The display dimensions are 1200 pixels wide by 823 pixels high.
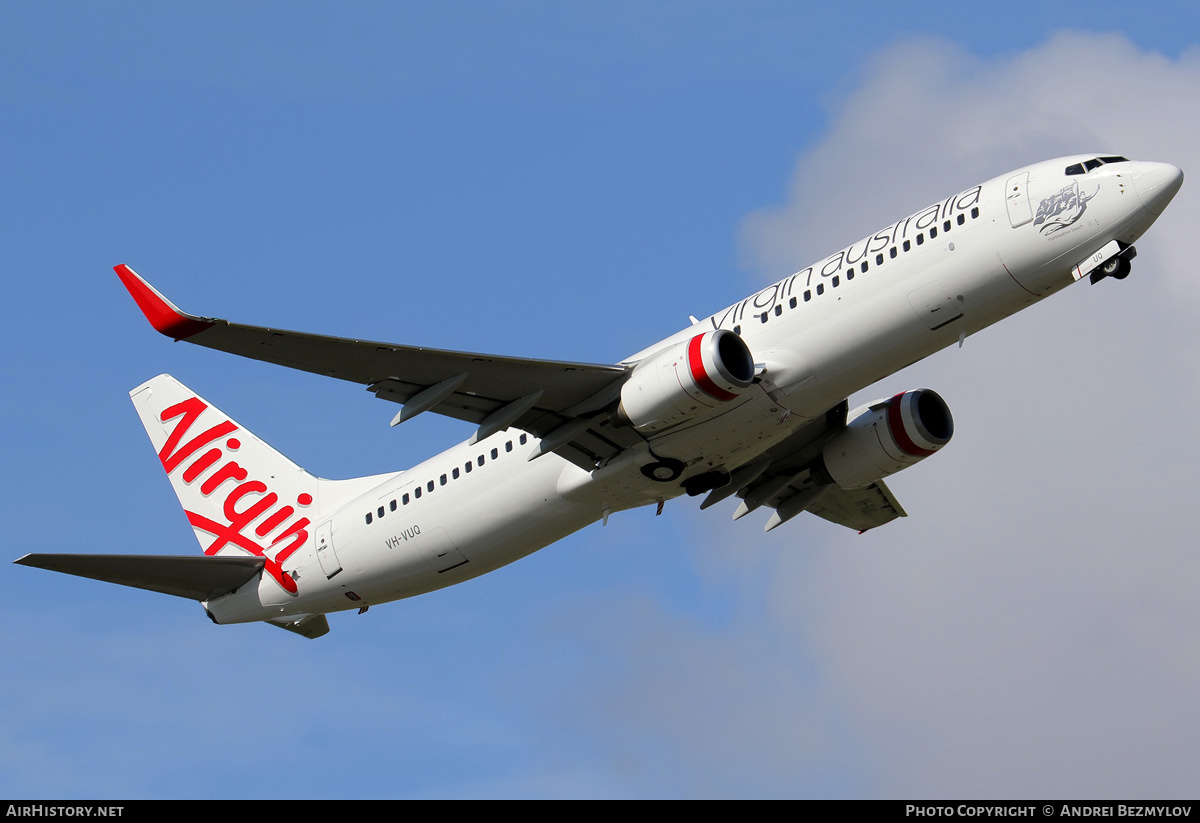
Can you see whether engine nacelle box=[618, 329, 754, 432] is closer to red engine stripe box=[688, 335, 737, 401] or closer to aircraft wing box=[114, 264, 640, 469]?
red engine stripe box=[688, 335, 737, 401]

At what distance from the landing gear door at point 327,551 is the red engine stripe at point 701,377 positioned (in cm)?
1179

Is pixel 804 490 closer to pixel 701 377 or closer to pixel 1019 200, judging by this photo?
pixel 701 377

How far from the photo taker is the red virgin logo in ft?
128

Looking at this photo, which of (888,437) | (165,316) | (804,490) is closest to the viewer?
(165,316)

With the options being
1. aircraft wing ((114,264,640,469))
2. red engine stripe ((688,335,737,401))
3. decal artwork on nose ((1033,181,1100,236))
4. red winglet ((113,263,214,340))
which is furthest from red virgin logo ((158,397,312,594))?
decal artwork on nose ((1033,181,1100,236))

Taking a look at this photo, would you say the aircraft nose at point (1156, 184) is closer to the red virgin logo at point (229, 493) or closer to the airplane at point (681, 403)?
the airplane at point (681, 403)

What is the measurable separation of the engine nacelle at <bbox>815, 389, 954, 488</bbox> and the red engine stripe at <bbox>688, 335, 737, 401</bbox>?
7.44m

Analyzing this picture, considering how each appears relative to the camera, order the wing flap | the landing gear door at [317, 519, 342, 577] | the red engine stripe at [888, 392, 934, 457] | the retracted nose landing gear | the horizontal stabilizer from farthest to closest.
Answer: the wing flap → the landing gear door at [317, 519, 342, 577] → the red engine stripe at [888, 392, 934, 457] → the horizontal stabilizer → the retracted nose landing gear

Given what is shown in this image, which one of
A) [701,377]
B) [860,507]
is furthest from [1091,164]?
[860,507]

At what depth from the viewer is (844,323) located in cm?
3108

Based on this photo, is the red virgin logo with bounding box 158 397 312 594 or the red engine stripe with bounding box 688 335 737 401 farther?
the red virgin logo with bounding box 158 397 312 594

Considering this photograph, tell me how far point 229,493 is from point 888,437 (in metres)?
18.9
